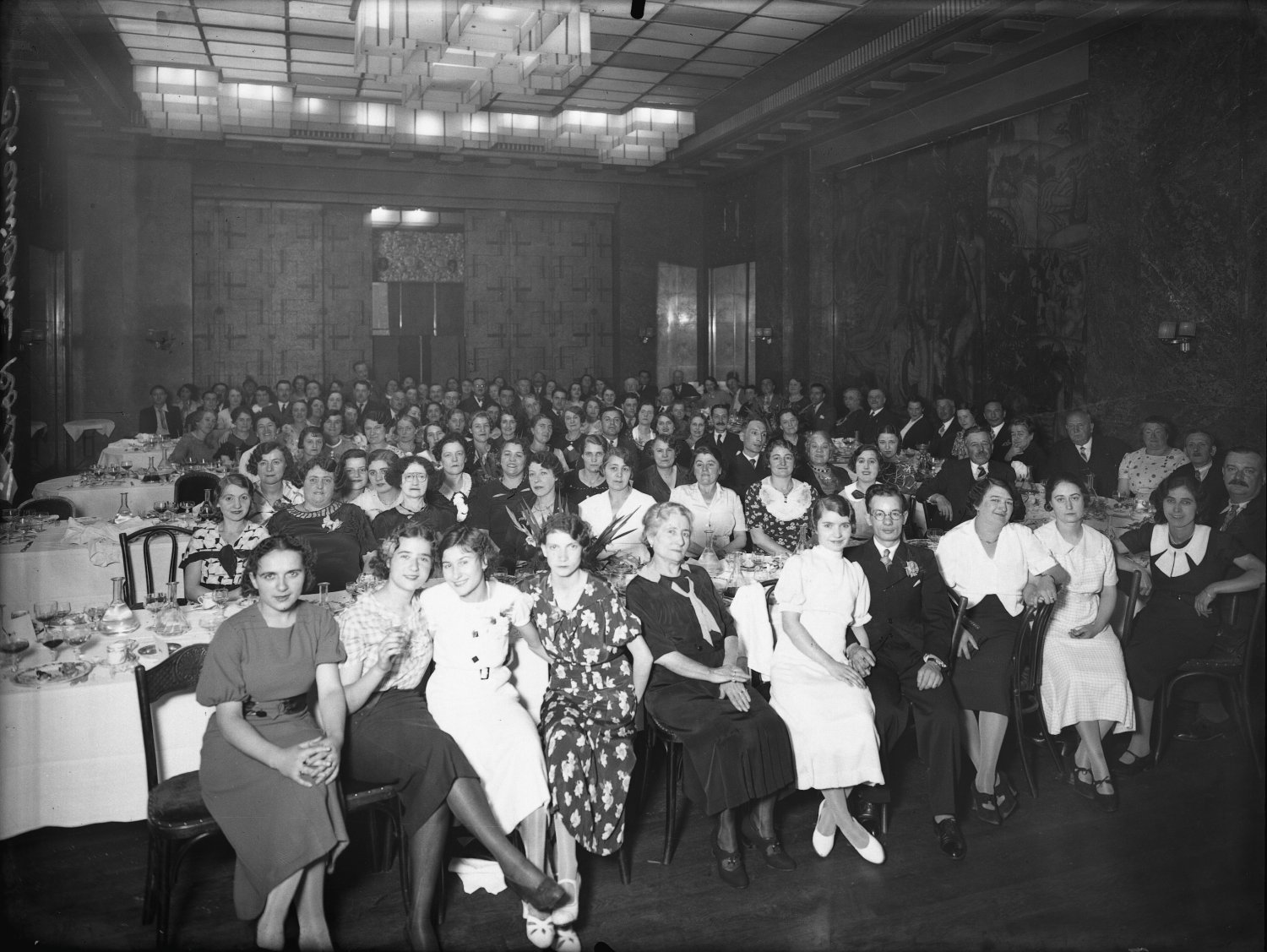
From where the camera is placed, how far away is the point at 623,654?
13.9 ft

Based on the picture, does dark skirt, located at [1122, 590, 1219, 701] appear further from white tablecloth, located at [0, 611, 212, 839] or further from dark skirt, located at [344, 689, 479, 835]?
white tablecloth, located at [0, 611, 212, 839]

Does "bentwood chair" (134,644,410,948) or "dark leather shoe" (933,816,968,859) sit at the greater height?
"bentwood chair" (134,644,410,948)

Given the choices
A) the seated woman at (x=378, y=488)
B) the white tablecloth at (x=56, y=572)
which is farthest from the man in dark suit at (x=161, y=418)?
the seated woman at (x=378, y=488)

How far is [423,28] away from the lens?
28.0 feet

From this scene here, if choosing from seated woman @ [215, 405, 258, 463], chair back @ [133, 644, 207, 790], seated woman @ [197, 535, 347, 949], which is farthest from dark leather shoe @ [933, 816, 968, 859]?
seated woman @ [215, 405, 258, 463]

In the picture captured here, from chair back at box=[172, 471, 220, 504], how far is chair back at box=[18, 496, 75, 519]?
811mm

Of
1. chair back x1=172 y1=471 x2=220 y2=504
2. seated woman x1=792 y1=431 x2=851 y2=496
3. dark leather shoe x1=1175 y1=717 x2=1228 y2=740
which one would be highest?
seated woman x1=792 y1=431 x2=851 y2=496

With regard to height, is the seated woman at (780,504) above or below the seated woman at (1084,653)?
above

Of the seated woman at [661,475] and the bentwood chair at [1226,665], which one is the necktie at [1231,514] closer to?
the bentwood chair at [1226,665]

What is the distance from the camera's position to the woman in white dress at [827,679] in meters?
4.24

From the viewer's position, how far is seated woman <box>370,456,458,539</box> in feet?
19.6

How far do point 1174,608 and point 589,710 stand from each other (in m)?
3.19

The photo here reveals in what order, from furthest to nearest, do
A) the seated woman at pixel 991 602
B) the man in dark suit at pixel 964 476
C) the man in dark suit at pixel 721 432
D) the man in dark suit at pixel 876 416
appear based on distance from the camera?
the man in dark suit at pixel 876 416 → the man in dark suit at pixel 721 432 → the man in dark suit at pixel 964 476 → the seated woman at pixel 991 602

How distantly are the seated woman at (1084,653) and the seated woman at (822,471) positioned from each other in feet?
7.85
